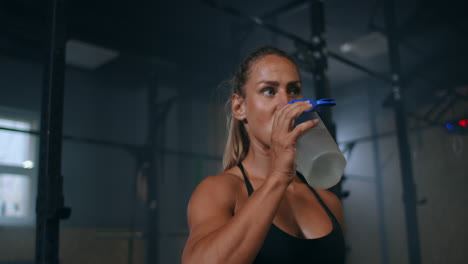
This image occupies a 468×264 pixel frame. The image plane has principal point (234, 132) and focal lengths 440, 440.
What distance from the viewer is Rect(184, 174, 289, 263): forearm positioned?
0.83 metres

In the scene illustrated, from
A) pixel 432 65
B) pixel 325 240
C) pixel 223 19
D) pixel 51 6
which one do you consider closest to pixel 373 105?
pixel 432 65

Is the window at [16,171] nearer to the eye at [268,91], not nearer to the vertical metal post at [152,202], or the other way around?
the vertical metal post at [152,202]

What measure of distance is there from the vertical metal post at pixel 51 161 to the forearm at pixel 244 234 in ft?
3.53

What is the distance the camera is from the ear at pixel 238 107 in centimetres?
123

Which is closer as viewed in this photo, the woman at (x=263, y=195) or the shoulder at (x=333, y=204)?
the woman at (x=263, y=195)

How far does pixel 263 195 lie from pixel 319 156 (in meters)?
0.14

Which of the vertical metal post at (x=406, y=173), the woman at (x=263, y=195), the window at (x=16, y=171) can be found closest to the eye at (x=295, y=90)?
the woman at (x=263, y=195)

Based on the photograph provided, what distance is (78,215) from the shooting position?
186 inches

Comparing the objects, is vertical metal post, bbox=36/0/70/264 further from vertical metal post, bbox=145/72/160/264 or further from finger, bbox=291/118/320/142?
vertical metal post, bbox=145/72/160/264

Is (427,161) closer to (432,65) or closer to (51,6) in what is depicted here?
(432,65)

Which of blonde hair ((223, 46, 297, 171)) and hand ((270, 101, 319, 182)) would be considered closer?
hand ((270, 101, 319, 182))

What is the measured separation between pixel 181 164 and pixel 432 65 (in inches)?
130

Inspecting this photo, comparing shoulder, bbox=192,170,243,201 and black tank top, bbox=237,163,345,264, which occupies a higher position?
shoulder, bbox=192,170,243,201

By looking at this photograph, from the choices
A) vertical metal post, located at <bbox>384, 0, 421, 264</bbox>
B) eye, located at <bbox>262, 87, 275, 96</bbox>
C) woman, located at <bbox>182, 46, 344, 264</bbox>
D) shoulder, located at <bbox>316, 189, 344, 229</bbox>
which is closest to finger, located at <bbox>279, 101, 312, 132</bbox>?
woman, located at <bbox>182, 46, 344, 264</bbox>
